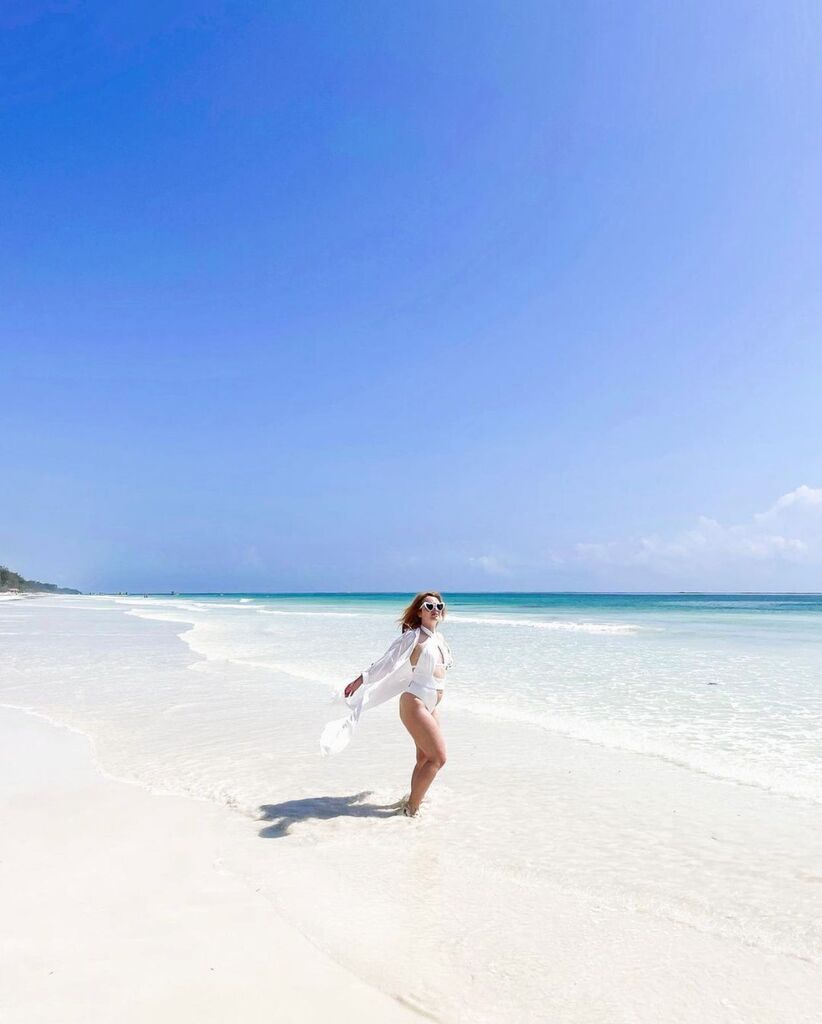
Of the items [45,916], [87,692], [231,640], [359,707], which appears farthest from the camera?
[231,640]

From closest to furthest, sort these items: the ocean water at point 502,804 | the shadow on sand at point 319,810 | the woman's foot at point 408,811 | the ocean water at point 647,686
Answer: the ocean water at point 502,804 < the shadow on sand at point 319,810 < the woman's foot at point 408,811 < the ocean water at point 647,686

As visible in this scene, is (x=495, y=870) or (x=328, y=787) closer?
(x=495, y=870)

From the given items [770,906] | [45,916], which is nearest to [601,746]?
[770,906]

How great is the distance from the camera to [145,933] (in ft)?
12.5

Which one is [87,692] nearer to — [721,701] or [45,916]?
[45,916]

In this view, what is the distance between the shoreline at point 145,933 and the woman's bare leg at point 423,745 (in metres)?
1.62

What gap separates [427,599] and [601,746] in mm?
3967

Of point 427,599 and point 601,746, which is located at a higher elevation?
point 427,599

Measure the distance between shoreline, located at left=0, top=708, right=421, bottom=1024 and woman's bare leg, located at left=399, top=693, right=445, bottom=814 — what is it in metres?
1.62

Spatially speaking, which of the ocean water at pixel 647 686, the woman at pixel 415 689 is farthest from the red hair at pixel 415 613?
the ocean water at pixel 647 686

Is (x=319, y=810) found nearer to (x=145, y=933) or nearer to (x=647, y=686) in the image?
(x=145, y=933)

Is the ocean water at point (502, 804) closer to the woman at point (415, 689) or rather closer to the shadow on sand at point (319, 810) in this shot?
the shadow on sand at point (319, 810)

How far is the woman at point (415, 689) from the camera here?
604cm

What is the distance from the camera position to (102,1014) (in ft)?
10.1
